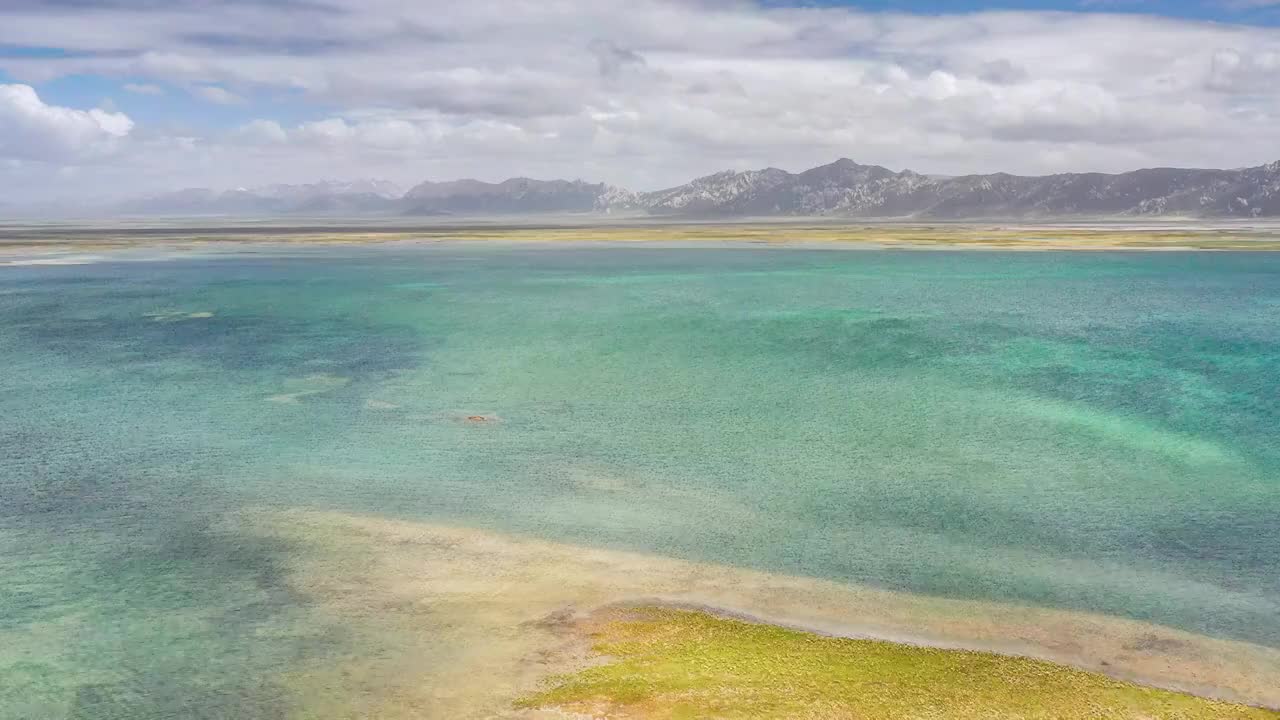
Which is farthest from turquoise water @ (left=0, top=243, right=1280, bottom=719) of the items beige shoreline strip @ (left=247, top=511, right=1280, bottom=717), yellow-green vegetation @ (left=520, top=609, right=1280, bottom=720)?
yellow-green vegetation @ (left=520, top=609, right=1280, bottom=720)

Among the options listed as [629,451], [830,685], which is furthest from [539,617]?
[629,451]

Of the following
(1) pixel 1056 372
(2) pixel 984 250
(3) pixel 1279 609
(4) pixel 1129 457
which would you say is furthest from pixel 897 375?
(2) pixel 984 250

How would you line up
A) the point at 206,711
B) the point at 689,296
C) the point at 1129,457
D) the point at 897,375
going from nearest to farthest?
the point at 206,711 < the point at 1129,457 < the point at 897,375 < the point at 689,296

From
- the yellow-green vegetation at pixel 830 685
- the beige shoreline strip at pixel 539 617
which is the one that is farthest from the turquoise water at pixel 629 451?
the yellow-green vegetation at pixel 830 685

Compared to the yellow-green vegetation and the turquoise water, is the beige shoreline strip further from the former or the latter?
the turquoise water

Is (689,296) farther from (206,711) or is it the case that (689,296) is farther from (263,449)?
(206,711)

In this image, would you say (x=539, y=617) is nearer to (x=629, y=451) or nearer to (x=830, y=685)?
(x=830, y=685)
